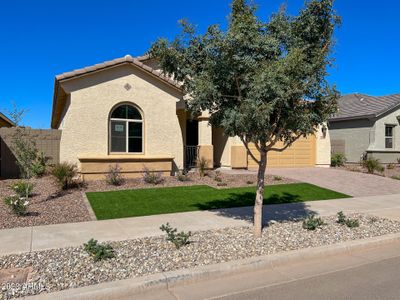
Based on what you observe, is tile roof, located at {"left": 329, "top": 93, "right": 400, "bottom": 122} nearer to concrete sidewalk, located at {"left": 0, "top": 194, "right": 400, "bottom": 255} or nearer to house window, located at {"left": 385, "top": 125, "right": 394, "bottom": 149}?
house window, located at {"left": 385, "top": 125, "right": 394, "bottom": 149}

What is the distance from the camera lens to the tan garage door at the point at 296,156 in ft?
64.0

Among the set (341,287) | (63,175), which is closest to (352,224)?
(341,287)

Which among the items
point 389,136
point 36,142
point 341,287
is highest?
point 389,136

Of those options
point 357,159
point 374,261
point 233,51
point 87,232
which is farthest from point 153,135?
point 357,159

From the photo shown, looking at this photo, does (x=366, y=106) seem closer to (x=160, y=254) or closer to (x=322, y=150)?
(x=322, y=150)

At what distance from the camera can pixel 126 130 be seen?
14.5 m

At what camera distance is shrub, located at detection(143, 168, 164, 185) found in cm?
1328

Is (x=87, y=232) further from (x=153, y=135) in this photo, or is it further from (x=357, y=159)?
(x=357, y=159)

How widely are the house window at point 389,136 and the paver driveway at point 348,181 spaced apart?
872cm

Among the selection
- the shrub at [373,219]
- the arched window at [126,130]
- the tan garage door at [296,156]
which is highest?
the arched window at [126,130]

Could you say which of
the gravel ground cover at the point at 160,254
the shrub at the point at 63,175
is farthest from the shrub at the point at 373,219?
the shrub at the point at 63,175

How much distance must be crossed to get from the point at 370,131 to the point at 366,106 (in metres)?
2.51

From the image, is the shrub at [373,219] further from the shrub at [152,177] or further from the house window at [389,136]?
the house window at [389,136]

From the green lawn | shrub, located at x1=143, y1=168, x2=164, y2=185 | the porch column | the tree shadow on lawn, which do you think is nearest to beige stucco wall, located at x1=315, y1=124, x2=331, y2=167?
the porch column
